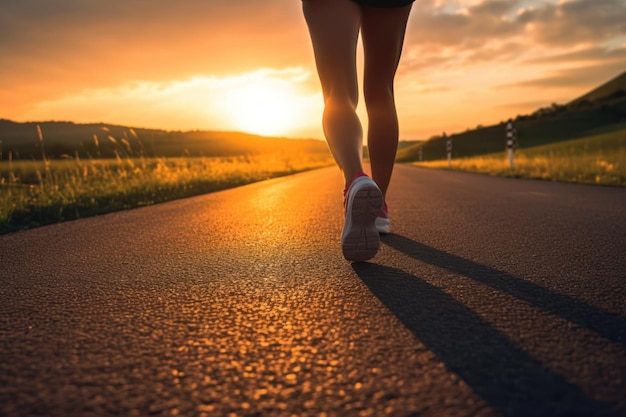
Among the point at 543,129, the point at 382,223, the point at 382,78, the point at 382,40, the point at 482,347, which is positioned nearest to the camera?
the point at 482,347

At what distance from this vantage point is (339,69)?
2.39 metres

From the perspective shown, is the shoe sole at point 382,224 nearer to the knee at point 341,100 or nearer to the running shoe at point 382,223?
the running shoe at point 382,223

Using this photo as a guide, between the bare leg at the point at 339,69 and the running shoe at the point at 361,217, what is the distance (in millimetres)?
185

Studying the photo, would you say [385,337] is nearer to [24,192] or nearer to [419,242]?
[419,242]

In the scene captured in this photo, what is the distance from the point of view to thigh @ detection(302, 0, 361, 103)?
232cm

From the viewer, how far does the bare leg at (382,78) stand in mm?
2676

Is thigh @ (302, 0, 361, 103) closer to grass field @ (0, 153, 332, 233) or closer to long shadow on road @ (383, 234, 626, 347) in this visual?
long shadow on road @ (383, 234, 626, 347)

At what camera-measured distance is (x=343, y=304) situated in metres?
1.66

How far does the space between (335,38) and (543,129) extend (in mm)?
65995

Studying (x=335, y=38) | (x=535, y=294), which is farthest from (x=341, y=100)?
(x=535, y=294)

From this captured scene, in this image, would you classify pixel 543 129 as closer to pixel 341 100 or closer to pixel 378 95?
pixel 378 95

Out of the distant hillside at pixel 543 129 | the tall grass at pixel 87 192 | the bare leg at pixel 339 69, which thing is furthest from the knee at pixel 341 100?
the distant hillside at pixel 543 129

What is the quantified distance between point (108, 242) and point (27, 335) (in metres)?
1.89

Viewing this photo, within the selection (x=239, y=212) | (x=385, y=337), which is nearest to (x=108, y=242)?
(x=239, y=212)
